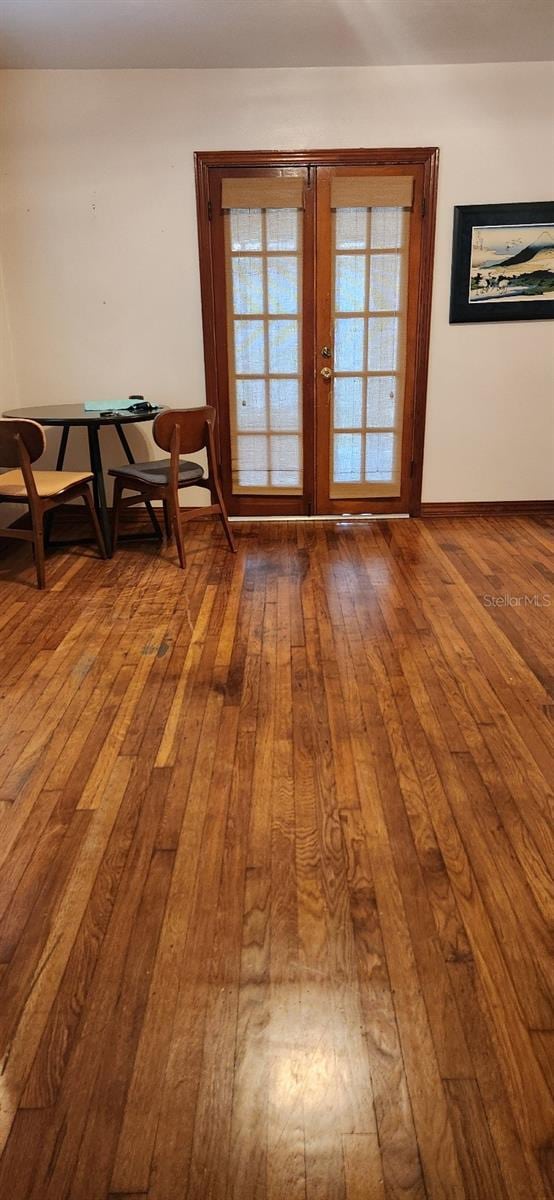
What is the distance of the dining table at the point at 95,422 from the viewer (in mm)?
3889

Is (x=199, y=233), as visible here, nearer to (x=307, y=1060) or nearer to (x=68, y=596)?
(x=68, y=596)

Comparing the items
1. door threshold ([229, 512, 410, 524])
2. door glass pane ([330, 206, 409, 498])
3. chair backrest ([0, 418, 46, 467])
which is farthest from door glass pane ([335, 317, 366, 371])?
chair backrest ([0, 418, 46, 467])

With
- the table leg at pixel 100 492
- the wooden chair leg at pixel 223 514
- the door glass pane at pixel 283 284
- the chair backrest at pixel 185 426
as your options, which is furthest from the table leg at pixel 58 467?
the door glass pane at pixel 283 284

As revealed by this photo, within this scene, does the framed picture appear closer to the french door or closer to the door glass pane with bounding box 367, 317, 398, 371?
the french door

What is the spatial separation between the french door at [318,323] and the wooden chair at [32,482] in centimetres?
127

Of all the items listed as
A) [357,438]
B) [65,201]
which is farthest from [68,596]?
[65,201]

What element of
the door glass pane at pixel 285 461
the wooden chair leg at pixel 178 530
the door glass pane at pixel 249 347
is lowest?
the wooden chair leg at pixel 178 530

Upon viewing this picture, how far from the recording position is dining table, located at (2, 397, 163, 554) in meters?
3.89

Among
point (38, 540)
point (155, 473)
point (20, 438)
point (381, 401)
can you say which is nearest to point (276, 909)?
point (38, 540)

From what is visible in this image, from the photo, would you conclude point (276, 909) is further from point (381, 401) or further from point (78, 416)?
point (381, 401)

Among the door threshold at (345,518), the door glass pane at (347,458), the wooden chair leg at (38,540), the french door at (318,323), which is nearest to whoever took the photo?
the wooden chair leg at (38,540)

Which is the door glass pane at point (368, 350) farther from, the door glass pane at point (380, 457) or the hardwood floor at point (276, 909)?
A: the hardwood floor at point (276, 909)

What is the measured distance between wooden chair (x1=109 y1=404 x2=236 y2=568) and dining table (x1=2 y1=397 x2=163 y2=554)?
17 centimetres

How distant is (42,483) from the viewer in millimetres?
3865
